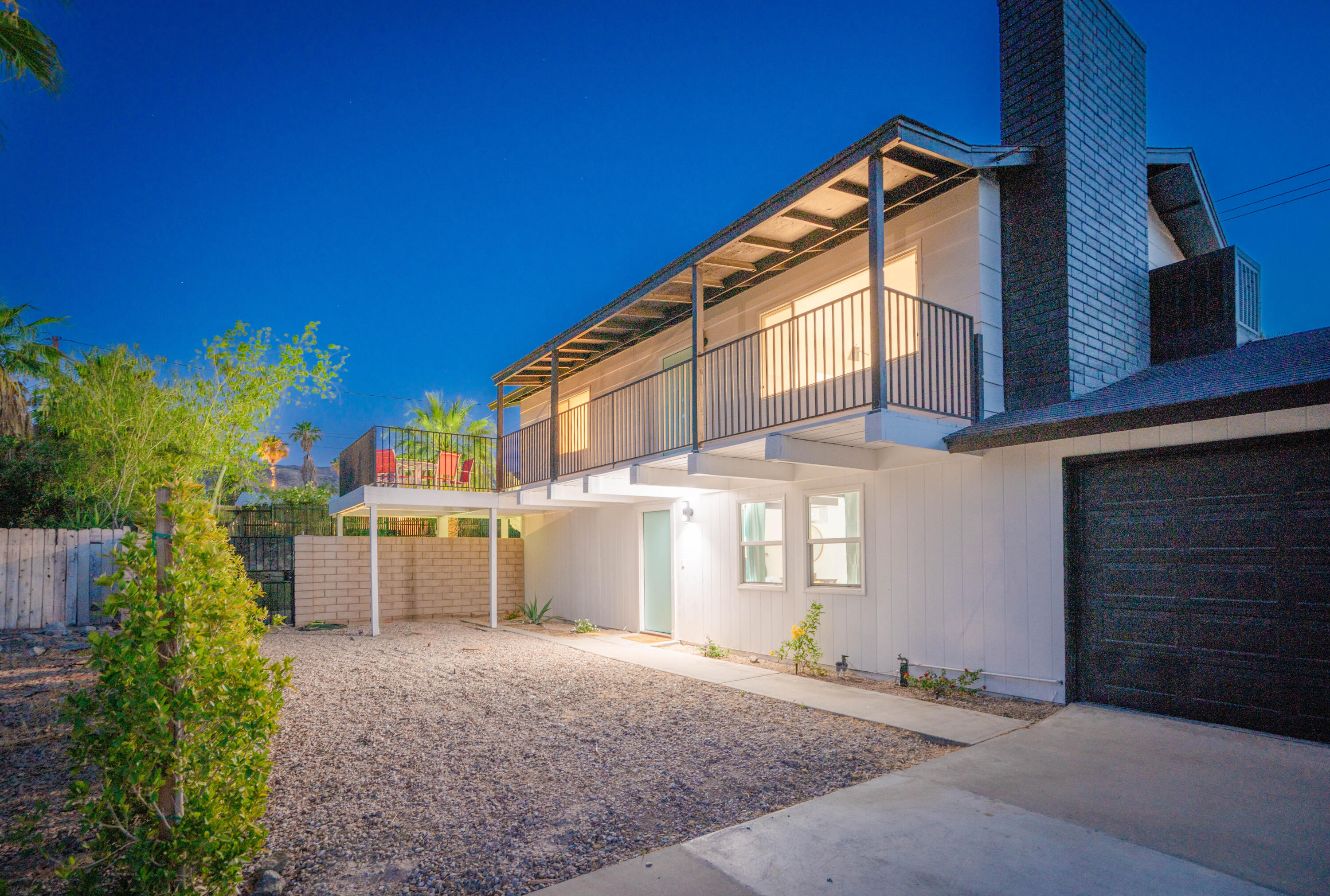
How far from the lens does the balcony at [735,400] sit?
6.88m

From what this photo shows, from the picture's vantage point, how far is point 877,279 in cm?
624

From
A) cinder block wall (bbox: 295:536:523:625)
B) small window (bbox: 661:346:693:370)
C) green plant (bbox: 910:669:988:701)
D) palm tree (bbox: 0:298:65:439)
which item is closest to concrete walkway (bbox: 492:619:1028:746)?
green plant (bbox: 910:669:988:701)

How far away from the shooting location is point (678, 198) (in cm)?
11894

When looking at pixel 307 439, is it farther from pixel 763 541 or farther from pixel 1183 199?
pixel 1183 199

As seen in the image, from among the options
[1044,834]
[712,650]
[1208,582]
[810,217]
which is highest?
[810,217]

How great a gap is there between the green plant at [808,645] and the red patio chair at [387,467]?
7.60 meters

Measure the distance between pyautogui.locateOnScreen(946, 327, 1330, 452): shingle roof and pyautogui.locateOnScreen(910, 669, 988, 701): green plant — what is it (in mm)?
2158

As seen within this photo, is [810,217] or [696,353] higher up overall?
[810,217]

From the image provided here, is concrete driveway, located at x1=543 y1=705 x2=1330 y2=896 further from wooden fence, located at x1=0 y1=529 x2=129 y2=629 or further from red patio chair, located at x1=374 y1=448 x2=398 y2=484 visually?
wooden fence, located at x1=0 y1=529 x2=129 y2=629

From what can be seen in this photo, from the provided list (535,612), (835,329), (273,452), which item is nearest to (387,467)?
(535,612)

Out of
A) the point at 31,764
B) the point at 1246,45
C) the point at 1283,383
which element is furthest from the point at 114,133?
the point at 1246,45

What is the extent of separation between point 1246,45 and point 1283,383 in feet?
306

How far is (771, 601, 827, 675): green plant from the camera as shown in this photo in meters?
8.14

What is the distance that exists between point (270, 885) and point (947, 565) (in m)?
6.13
